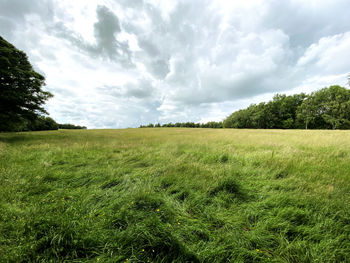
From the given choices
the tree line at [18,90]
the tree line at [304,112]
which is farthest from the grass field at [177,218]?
the tree line at [304,112]

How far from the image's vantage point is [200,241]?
1.81 metres

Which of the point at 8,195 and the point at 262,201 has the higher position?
the point at 8,195

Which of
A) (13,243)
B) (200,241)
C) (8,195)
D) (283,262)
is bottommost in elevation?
(283,262)

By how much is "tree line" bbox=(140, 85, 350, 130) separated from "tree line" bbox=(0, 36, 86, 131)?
7029 centimetres

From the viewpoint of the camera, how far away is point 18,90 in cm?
1093

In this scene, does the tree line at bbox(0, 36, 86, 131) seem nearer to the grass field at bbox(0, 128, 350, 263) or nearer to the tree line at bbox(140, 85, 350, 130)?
the grass field at bbox(0, 128, 350, 263)

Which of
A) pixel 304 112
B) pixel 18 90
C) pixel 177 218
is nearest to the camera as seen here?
pixel 177 218

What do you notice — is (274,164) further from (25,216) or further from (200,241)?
(25,216)

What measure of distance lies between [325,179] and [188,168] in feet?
12.9

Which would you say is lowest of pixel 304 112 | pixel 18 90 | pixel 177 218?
pixel 177 218

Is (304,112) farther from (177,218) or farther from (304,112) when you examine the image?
(177,218)

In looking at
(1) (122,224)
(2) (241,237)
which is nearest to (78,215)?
(1) (122,224)

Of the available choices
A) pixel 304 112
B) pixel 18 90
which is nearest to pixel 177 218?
pixel 18 90

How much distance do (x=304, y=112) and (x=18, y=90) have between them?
76.3 m
